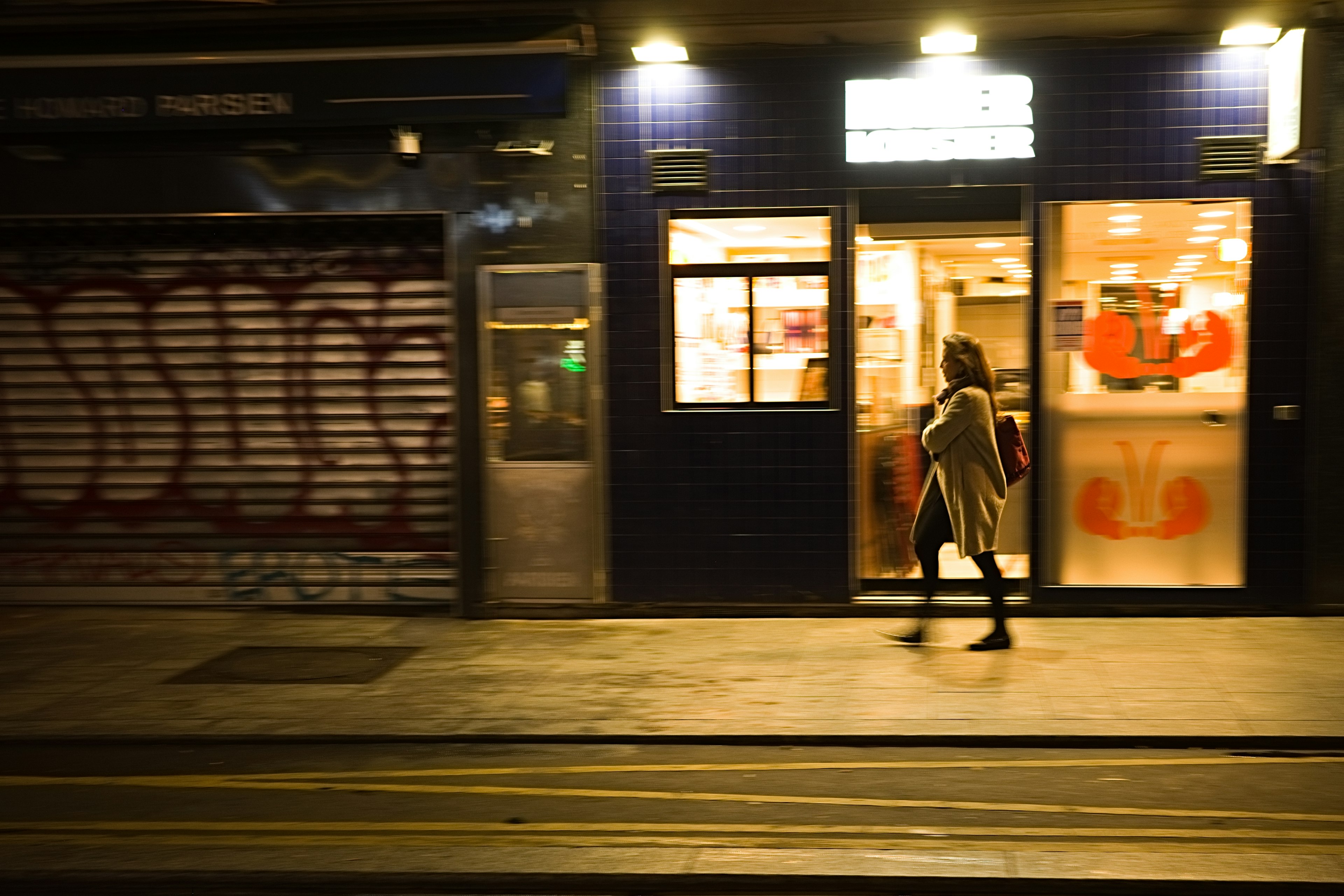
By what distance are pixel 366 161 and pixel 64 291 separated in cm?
280

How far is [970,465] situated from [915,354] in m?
1.68

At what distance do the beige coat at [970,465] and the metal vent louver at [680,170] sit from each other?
2.58 m

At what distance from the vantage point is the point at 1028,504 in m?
9.23

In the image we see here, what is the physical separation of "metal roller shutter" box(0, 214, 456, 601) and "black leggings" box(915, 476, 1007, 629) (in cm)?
362

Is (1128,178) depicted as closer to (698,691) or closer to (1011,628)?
(1011,628)

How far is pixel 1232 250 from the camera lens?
8984 mm

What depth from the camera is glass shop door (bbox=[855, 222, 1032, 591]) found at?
927cm

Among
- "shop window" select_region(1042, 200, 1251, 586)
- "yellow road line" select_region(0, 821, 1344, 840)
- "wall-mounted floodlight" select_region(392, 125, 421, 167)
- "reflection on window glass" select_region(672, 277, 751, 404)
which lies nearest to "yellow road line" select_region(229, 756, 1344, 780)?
"yellow road line" select_region(0, 821, 1344, 840)

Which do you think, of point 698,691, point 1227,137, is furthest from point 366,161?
point 1227,137

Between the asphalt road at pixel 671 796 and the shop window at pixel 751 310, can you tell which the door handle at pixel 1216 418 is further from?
the asphalt road at pixel 671 796

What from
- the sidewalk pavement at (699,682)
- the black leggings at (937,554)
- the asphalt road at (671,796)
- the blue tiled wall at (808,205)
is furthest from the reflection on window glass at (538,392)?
the asphalt road at (671,796)

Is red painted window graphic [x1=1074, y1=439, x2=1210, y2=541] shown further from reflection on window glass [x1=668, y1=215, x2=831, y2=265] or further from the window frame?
reflection on window glass [x1=668, y1=215, x2=831, y2=265]

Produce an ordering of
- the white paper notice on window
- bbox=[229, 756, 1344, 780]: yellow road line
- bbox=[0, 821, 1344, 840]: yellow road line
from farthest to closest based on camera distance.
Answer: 1. the white paper notice on window
2. bbox=[229, 756, 1344, 780]: yellow road line
3. bbox=[0, 821, 1344, 840]: yellow road line

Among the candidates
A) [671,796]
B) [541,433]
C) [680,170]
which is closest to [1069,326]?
[680,170]
